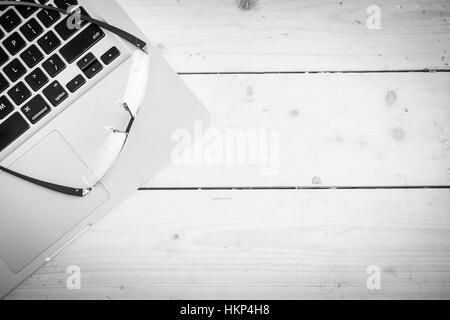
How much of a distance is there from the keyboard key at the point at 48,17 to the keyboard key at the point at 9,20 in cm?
3

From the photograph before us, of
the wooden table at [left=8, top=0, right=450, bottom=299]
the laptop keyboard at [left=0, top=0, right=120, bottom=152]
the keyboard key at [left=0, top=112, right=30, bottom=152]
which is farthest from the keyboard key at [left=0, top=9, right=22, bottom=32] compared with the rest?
the wooden table at [left=8, top=0, right=450, bottom=299]

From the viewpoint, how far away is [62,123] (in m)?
0.47

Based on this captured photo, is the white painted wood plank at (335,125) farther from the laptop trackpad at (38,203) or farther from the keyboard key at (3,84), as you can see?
the keyboard key at (3,84)

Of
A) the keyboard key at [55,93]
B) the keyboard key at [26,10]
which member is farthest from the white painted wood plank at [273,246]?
the keyboard key at [26,10]

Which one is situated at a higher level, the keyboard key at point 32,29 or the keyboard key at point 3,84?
the keyboard key at point 32,29

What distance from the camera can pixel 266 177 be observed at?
0.52 m

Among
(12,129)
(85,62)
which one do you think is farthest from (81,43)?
(12,129)

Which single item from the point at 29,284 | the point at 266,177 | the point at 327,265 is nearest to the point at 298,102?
the point at 266,177

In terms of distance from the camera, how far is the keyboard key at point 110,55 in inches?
18.6

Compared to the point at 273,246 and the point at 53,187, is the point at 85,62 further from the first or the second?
the point at 273,246

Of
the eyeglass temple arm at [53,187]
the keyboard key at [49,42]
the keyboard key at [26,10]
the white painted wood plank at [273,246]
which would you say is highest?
the keyboard key at [26,10]

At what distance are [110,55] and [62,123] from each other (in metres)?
0.10

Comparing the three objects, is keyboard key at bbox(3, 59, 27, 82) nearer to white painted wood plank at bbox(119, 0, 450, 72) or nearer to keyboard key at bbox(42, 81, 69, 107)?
keyboard key at bbox(42, 81, 69, 107)

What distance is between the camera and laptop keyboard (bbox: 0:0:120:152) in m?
0.46
